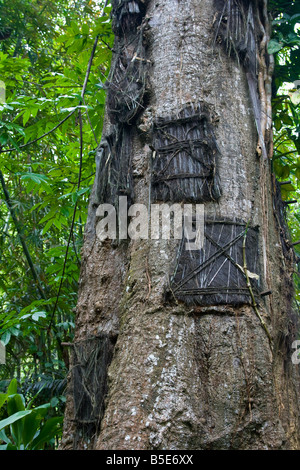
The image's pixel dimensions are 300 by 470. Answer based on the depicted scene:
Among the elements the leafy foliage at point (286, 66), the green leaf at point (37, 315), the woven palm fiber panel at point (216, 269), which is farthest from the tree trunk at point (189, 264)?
the green leaf at point (37, 315)

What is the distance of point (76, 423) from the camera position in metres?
1.98

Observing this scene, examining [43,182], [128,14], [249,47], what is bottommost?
[43,182]

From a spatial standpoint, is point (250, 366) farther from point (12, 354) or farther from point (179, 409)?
point (12, 354)

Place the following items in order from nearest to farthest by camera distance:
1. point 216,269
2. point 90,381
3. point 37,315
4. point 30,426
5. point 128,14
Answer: point 216,269
point 90,381
point 30,426
point 128,14
point 37,315

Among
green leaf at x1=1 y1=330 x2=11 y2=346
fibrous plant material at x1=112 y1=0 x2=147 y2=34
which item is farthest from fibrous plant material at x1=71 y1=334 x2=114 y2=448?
fibrous plant material at x1=112 y1=0 x2=147 y2=34

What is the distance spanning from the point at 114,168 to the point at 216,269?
0.86 m

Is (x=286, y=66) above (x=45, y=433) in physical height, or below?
above

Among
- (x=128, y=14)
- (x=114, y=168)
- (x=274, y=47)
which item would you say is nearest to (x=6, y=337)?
(x=114, y=168)

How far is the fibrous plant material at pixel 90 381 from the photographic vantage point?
1924 millimetres

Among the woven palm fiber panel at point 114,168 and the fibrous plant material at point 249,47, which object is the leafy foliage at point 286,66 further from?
the woven palm fiber panel at point 114,168

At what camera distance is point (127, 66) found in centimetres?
258

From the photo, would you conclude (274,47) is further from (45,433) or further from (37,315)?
(45,433)

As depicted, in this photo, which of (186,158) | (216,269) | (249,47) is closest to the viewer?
(216,269)

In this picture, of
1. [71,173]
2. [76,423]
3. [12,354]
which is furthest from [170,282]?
[12,354]
